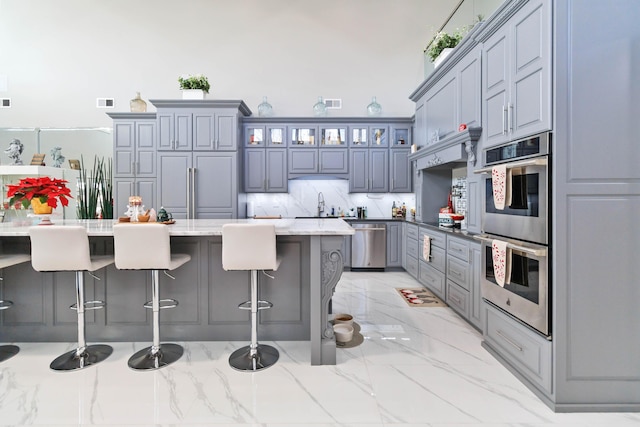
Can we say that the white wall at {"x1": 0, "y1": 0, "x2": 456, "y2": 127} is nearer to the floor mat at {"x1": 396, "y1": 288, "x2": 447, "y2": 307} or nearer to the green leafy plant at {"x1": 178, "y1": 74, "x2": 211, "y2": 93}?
the green leafy plant at {"x1": 178, "y1": 74, "x2": 211, "y2": 93}

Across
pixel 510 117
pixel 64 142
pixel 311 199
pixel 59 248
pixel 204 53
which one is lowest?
pixel 59 248

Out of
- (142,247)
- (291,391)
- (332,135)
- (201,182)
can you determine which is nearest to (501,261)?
(291,391)

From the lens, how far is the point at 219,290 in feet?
9.21

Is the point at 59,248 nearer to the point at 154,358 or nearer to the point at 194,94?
the point at 154,358

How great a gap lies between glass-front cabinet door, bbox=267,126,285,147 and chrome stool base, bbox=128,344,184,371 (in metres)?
3.81

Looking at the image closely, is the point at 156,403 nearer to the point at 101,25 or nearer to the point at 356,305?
the point at 356,305

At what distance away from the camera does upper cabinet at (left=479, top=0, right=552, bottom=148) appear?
1.94 m

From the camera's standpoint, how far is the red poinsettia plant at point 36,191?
2584 millimetres

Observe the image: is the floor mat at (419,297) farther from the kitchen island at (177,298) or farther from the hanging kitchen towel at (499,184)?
the hanging kitchen towel at (499,184)

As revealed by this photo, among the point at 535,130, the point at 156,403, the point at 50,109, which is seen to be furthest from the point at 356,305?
the point at 50,109

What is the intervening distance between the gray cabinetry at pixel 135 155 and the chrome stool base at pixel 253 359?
12.2 ft

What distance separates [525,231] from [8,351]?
3.94 metres

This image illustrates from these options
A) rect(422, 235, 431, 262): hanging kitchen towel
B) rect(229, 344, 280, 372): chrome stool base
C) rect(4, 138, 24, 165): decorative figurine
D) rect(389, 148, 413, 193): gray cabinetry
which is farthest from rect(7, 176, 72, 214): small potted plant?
rect(389, 148, 413, 193): gray cabinetry

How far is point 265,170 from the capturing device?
570 cm
